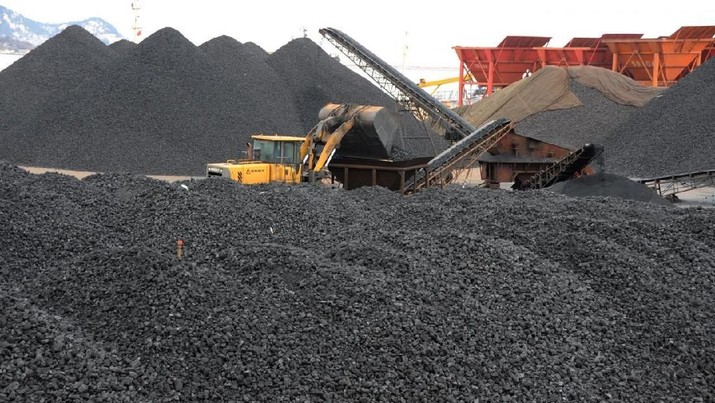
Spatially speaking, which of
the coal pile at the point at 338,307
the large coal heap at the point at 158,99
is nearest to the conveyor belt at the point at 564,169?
the coal pile at the point at 338,307

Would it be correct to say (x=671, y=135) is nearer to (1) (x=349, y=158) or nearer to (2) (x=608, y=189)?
(2) (x=608, y=189)

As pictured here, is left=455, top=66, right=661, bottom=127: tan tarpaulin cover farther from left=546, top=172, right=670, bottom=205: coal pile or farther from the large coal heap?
left=546, top=172, right=670, bottom=205: coal pile

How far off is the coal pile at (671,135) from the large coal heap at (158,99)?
8613mm

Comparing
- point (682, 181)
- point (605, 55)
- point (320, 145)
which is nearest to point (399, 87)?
point (320, 145)

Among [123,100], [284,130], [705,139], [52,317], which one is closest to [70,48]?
[123,100]

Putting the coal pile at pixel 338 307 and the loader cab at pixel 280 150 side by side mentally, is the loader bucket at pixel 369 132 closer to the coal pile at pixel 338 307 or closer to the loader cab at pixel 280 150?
the loader cab at pixel 280 150

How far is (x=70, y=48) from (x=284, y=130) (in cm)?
1009

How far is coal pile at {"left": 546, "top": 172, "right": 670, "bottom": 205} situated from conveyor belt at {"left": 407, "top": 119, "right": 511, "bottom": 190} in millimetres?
2299

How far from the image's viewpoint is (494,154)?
1841 cm

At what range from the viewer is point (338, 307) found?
6.32 meters

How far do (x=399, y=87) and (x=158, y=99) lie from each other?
747 centimetres

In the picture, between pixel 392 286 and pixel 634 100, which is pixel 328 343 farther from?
pixel 634 100

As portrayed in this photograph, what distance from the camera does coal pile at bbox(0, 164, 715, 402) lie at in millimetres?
5344

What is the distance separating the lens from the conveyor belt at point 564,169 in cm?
1708
